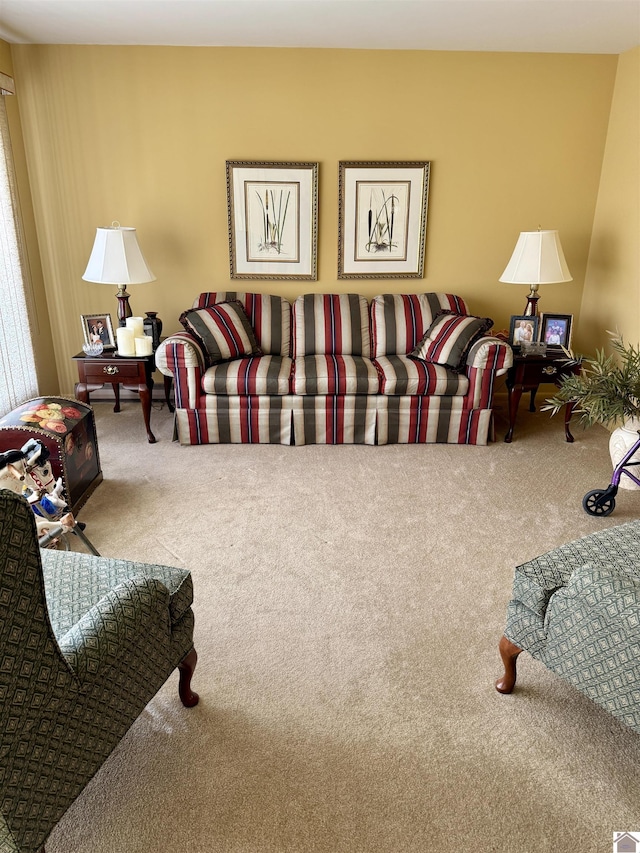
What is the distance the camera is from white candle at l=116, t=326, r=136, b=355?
407 cm

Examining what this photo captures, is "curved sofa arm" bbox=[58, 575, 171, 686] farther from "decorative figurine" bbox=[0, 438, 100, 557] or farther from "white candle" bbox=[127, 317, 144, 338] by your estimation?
"white candle" bbox=[127, 317, 144, 338]

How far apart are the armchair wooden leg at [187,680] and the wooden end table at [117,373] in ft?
7.59

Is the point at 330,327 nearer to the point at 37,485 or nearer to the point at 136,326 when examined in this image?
the point at 136,326

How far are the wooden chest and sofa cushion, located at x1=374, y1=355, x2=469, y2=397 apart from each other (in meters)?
1.78

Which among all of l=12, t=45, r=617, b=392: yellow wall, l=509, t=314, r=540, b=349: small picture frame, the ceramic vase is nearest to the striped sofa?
the ceramic vase

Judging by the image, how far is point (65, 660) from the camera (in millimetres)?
1371

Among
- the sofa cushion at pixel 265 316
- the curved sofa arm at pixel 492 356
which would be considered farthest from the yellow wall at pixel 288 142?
the curved sofa arm at pixel 492 356

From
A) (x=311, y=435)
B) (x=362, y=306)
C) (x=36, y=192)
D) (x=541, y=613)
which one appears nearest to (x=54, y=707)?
(x=541, y=613)

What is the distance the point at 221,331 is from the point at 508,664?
2.82 meters

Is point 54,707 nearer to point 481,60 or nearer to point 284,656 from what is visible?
point 284,656

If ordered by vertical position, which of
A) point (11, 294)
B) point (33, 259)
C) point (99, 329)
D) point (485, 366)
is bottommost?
point (485, 366)

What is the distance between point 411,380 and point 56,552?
99.5 inches

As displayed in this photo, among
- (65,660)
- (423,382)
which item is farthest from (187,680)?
(423,382)

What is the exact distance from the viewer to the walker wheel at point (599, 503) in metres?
3.24
